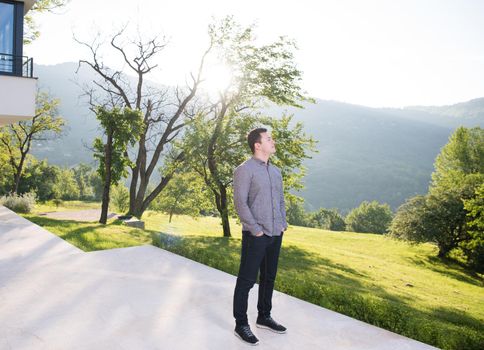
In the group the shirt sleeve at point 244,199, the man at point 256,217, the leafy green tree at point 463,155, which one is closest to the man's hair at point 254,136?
the man at point 256,217

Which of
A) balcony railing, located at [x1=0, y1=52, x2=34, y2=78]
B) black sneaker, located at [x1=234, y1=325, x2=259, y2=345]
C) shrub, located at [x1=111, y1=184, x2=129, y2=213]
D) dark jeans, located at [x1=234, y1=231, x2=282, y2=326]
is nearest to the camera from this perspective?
black sneaker, located at [x1=234, y1=325, x2=259, y2=345]

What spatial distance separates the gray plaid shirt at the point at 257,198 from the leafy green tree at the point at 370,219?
223ft

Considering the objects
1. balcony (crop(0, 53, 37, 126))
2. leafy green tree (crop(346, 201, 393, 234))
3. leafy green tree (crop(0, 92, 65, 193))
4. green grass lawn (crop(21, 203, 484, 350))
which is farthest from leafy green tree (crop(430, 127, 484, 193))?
balcony (crop(0, 53, 37, 126))

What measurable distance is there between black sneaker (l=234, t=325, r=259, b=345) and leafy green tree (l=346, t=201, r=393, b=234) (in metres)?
68.1

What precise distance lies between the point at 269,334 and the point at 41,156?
185 metres

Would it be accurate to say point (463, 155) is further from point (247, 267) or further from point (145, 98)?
point (247, 267)

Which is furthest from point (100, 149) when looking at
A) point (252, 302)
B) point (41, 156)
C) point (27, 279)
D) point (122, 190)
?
point (41, 156)

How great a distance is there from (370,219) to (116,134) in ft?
203

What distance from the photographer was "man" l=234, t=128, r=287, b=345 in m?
3.65

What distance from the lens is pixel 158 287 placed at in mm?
5277

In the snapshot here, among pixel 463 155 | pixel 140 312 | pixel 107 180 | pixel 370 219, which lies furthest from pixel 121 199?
pixel 140 312

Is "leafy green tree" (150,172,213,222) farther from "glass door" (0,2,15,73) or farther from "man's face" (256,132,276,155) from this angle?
"man's face" (256,132,276,155)

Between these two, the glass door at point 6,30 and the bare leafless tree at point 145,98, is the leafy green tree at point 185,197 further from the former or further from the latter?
the glass door at point 6,30

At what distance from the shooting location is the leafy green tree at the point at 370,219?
68.3m
